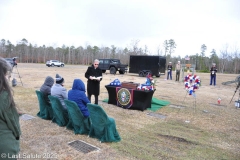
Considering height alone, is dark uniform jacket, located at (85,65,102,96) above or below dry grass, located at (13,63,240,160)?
above

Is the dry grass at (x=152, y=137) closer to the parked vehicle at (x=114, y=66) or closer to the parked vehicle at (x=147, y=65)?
the parked vehicle at (x=147, y=65)

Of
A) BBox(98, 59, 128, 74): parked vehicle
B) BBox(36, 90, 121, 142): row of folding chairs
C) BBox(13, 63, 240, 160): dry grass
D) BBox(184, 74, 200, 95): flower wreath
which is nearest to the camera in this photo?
BBox(13, 63, 240, 160): dry grass

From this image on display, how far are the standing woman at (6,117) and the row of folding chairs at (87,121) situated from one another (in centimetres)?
181

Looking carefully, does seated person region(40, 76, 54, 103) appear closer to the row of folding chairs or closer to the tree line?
the row of folding chairs

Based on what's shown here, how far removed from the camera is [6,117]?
1.45 m

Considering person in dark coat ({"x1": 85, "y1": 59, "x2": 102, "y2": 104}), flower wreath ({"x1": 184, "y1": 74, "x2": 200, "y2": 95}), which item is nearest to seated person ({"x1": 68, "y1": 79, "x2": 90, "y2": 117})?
person in dark coat ({"x1": 85, "y1": 59, "x2": 102, "y2": 104})

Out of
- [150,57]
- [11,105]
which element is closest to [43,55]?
[150,57]

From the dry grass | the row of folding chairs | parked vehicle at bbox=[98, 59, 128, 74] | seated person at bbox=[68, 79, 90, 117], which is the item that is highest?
parked vehicle at bbox=[98, 59, 128, 74]

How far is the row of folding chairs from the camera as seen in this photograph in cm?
340

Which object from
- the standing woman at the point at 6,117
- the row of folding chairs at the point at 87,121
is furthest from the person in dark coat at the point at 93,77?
the standing woman at the point at 6,117

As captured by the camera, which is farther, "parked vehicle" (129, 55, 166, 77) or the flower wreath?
"parked vehicle" (129, 55, 166, 77)

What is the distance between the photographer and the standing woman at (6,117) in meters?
1.42

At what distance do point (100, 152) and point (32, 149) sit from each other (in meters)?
1.12

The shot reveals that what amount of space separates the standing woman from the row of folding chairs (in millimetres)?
1810
